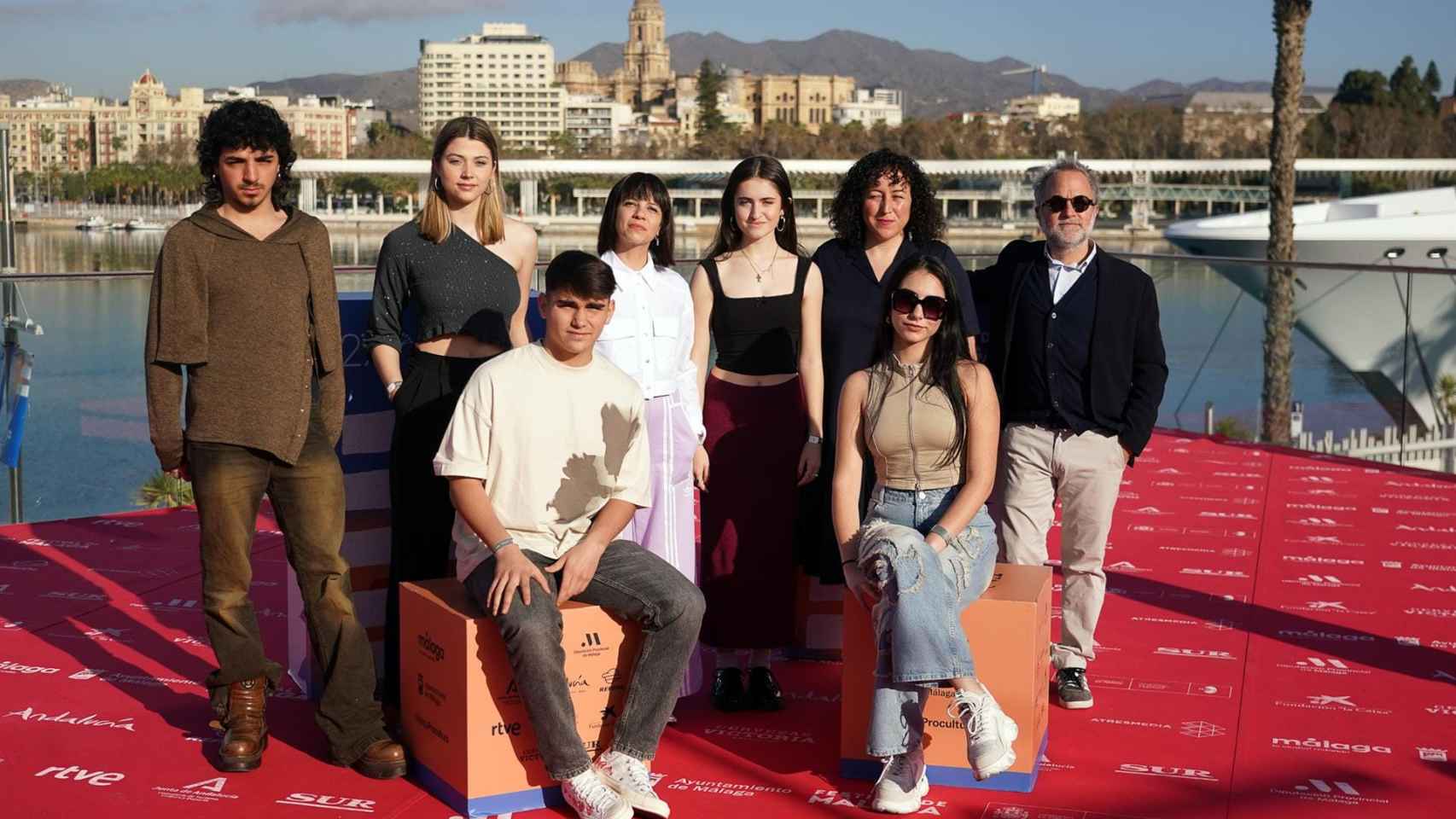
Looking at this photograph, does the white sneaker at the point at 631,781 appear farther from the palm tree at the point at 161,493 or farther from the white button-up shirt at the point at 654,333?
the palm tree at the point at 161,493

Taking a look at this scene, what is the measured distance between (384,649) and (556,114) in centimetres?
19981

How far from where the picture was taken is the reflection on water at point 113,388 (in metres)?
6.63

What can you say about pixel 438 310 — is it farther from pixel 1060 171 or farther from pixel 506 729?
pixel 1060 171

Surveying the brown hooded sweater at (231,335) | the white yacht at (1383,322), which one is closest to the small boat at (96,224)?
the white yacht at (1383,322)

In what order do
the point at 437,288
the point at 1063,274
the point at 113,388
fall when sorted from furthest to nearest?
the point at 113,388 → the point at 1063,274 → the point at 437,288

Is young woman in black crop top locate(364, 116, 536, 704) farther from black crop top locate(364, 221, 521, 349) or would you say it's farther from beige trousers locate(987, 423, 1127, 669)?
beige trousers locate(987, 423, 1127, 669)

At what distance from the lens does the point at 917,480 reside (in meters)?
3.20

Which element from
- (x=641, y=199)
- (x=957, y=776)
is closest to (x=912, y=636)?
(x=957, y=776)

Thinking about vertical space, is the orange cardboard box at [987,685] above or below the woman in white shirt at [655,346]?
below

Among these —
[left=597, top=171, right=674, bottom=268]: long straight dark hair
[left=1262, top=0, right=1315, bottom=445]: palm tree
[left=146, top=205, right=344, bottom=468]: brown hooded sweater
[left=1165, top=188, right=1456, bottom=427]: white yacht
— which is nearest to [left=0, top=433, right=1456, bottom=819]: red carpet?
[left=146, top=205, right=344, bottom=468]: brown hooded sweater

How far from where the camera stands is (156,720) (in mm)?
3555

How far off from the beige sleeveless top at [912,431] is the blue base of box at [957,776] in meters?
0.59

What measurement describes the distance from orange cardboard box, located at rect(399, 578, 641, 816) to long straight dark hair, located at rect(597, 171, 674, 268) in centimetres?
94

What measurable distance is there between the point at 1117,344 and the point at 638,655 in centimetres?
140
